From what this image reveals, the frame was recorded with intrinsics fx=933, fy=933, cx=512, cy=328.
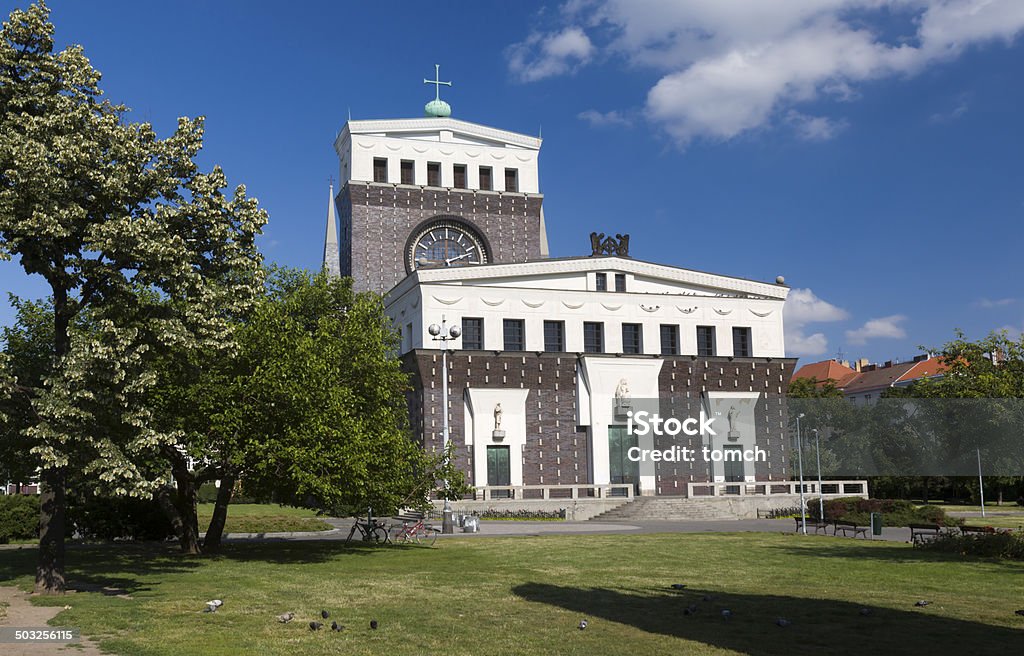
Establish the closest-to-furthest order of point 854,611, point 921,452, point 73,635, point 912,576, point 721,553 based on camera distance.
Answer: point 73,635
point 854,611
point 912,576
point 721,553
point 921,452

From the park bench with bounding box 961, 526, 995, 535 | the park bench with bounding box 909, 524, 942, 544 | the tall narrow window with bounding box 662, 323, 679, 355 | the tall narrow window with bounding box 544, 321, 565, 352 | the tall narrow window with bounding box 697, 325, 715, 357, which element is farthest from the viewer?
Result: the tall narrow window with bounding box 697, 325, 715, 357

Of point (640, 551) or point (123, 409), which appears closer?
point (123, 409)

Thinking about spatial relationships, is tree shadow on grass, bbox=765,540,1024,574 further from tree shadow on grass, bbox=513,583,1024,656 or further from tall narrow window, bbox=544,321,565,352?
tall narrow window, bbox=544,321,565,352

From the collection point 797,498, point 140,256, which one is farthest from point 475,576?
point 797,498

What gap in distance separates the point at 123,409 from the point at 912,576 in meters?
17.3

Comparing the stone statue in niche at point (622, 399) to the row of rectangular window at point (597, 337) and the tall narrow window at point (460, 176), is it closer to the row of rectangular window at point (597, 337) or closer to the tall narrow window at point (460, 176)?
the row of rectangular window at point (597, 337)

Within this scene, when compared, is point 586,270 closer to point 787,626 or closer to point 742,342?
point 742,342

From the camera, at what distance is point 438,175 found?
2704 inches

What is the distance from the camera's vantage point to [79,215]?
18.1m

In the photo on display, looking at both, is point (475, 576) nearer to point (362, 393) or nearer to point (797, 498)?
point (362, 393)

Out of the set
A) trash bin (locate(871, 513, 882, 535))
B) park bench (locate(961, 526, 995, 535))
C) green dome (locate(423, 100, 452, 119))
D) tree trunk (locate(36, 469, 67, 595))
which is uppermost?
green dome (locate(423, 100, 452, 119))

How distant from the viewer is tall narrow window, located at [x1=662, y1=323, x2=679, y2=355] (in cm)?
5962

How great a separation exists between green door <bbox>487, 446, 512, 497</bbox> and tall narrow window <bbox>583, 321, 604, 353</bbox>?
8338mm

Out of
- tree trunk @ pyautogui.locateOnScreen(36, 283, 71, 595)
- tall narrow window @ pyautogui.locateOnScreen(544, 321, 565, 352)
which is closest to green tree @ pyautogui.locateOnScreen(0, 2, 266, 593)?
tree trunk @ pyautogui.locateOnScreen(36, 283, 71, 595)
